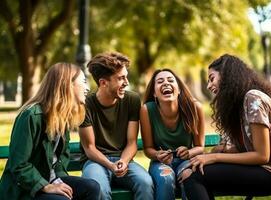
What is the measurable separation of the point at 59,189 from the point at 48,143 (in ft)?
1.09

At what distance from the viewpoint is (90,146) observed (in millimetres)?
4562

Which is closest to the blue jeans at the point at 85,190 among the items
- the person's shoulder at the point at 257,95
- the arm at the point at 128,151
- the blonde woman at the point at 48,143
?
the blonde woman at the point at 48,143

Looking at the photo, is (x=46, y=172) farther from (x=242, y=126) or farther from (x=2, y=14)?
(x=2, y=14)

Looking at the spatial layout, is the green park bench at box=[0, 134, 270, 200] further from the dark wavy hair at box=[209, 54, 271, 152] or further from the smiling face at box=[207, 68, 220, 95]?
the smiling face at box=[207, 68, 220, 95]

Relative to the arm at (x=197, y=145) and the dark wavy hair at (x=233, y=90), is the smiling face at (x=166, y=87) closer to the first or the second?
the arm at (x=197, y=145)

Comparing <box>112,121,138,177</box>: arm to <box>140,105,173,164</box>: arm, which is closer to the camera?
<box>112,121,138,177</box>: arm

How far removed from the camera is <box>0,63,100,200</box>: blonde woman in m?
3.72

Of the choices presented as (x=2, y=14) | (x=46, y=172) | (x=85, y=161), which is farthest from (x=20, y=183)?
(x=2, y=14)

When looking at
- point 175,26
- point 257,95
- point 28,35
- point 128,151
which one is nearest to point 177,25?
point 175,26

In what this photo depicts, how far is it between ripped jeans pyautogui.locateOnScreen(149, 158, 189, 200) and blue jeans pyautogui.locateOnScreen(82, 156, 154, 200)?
6 centimetres

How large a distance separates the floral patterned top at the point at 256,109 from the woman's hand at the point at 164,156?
29.7 inches

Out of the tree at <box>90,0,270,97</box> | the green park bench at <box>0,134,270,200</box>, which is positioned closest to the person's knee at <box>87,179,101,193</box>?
the green park bench at <box>0,134,270,200</box>

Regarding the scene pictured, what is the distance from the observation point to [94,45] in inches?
1019

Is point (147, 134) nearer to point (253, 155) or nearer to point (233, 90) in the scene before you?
point (233, 90)
